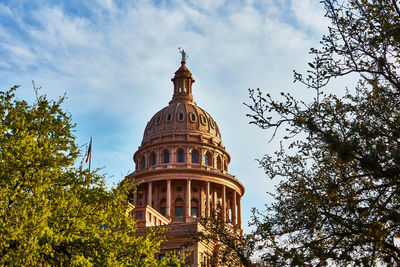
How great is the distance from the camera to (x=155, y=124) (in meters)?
89.1

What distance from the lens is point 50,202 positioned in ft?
59.7

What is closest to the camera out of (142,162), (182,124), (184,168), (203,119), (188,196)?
(188,196)

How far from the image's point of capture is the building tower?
7938 centimetres

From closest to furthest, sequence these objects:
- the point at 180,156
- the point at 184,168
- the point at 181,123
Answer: the point at 184,168 < the point at 180,156 < the point at 181,123

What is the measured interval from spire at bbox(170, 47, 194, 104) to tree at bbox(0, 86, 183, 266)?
73.3 metres

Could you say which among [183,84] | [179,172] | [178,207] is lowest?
[178,207]

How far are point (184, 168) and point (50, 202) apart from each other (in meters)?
61.7

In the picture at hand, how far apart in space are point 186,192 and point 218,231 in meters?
60.9

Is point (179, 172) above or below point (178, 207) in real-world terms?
above

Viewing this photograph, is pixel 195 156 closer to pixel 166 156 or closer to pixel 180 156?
pixel 180 156

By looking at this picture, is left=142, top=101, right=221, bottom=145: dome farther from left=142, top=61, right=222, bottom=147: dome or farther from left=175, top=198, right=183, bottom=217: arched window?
left=175, top=198, right=183, bottom=217: arched window

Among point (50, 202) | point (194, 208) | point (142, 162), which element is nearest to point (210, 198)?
point (194, 208)

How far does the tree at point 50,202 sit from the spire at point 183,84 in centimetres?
7326

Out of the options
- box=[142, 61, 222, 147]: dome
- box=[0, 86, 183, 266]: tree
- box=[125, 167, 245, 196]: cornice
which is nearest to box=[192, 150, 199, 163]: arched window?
box=[142, 61, 222, 147]: dome
